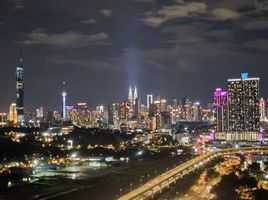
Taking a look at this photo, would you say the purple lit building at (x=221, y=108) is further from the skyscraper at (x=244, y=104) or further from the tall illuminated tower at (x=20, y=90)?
the tall illuminated tower at (x=20, y=90)

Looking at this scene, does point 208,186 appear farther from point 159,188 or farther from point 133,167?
point 133,167

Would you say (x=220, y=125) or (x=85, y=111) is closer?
(x=220, y=125)

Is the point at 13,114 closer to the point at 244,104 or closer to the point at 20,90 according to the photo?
the point at 20,90

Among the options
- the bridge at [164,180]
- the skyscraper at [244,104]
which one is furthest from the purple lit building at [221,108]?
the bridge at [164,180]

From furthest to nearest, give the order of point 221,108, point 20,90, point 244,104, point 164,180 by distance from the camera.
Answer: point 20,90, point 221,108, point 244,104, point 164,180

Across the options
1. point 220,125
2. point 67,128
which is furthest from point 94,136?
point 220,125

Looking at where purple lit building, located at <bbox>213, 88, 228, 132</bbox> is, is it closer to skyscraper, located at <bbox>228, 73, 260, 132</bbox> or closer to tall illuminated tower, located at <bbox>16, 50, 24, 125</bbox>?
skyscraper, located at <bbox>228, 73, 260, 132</bbox>

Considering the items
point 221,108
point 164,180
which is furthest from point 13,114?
point 164,180
